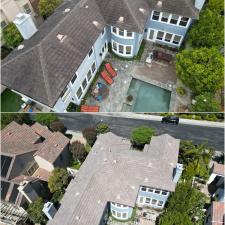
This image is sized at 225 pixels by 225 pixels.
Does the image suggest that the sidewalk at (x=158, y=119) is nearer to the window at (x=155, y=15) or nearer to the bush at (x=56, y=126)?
the bush at (x=56, y=126)

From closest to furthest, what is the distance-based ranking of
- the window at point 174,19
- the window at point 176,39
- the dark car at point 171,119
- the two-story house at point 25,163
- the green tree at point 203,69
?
the two-story house at point 25,163
the green tree at point 203,69
the dark car at point 171,119
the window at point 174,19
the window at point 176,39

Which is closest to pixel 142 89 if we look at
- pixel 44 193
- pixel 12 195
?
pixel 44 193

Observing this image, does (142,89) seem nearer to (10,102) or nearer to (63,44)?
(63,44)

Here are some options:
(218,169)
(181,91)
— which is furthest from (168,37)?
(218,169)

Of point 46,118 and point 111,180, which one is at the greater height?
point 46,118

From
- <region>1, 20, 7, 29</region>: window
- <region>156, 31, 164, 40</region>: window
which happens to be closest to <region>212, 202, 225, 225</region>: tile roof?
<region>156, 31, 164, 40</region>: window

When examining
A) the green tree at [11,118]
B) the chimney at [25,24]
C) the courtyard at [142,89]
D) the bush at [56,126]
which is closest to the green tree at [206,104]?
the courtyard at [142,89]
